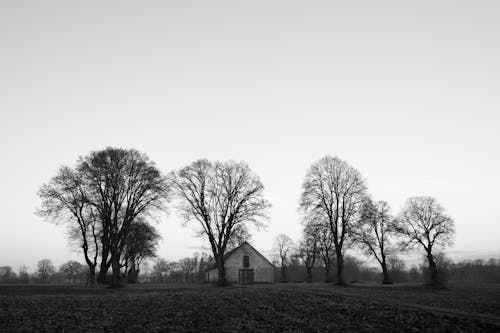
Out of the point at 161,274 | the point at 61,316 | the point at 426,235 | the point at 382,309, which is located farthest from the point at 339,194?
the point at 161,274

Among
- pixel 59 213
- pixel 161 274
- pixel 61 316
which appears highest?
pixel 59 213

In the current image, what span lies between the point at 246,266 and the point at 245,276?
1.73 m

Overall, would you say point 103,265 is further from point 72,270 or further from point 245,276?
point 72,270

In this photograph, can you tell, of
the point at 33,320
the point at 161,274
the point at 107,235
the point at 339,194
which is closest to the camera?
the point at 33,320

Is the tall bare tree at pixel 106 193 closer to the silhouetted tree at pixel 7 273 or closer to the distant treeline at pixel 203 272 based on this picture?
the distant treeline at pixel 203 272

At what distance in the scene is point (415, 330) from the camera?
18812 mm

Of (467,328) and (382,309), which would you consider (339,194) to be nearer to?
(382,309)

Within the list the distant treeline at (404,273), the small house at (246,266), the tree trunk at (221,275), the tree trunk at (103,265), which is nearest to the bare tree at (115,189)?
the tree trunk at (103,265)

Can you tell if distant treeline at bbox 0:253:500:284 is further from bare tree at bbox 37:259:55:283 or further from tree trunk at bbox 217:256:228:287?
tree trunk at bbox 217:256:228:287

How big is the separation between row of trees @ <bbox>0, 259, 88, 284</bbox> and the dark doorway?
89957mm

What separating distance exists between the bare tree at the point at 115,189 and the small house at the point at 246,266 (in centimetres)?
2439

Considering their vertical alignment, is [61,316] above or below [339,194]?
below

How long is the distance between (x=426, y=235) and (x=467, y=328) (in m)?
33.5

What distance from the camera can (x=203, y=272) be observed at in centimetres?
11019
